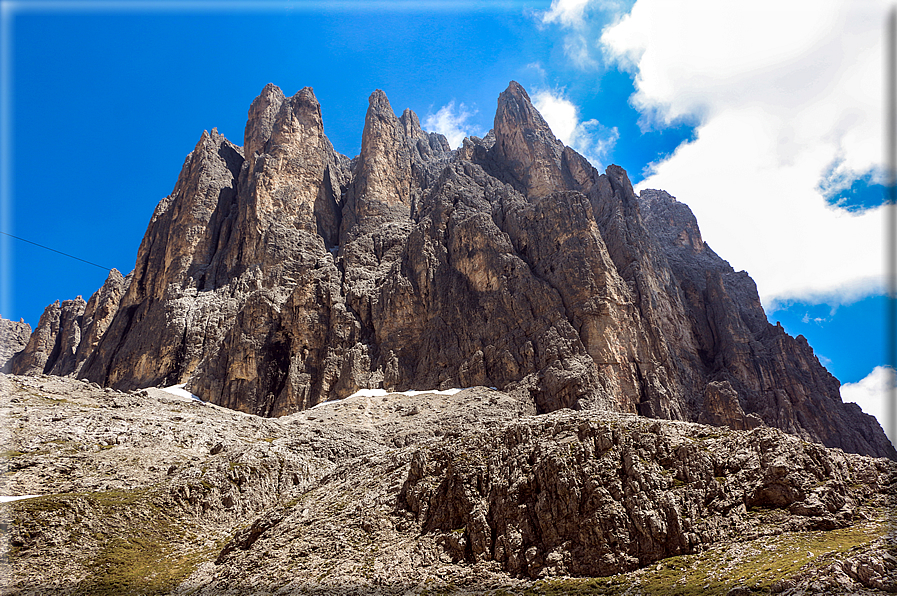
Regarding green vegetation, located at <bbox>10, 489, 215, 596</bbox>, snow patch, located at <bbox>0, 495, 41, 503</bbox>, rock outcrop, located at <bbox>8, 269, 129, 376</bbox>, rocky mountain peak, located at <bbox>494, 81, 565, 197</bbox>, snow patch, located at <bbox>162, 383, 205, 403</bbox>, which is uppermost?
rocky mountain peak, located at <bbox>494, 81, 565, 197</bbox>

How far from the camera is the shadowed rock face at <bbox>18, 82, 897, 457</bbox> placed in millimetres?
120625

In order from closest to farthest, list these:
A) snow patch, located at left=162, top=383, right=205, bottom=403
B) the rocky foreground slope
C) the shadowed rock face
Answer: the rocky foreground slope → the shadowed rock face → snow patch, located at left=162, top=383, right=205, bottom=403

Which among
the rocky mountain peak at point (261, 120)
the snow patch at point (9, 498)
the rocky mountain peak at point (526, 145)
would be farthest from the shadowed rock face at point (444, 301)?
the snow patch at point (9, 498)

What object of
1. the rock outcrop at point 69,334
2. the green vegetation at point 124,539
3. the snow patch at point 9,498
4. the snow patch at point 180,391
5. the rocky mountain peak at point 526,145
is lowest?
the green vegetation at point 124,539

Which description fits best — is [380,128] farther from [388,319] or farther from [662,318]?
[662,318]

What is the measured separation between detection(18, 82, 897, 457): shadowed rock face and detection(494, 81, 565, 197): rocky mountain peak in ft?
2.24

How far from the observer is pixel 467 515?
4369 cm

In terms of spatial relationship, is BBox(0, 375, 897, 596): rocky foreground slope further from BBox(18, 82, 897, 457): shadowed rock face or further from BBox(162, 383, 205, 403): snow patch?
BBox(18, 82, 897, 457): shadowed rock face

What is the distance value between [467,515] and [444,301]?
9334 cm

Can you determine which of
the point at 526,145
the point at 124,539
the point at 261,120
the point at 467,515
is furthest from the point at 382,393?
the point at 261,120

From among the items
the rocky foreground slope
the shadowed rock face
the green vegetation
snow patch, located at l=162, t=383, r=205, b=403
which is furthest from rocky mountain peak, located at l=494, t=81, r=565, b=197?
the green vegetation

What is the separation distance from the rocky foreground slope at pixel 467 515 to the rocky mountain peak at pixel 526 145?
388 ft

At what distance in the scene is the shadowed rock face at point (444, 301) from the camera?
121 m

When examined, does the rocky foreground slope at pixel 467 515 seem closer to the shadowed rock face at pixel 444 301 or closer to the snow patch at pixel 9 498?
the snow patch at pixel 9 498
